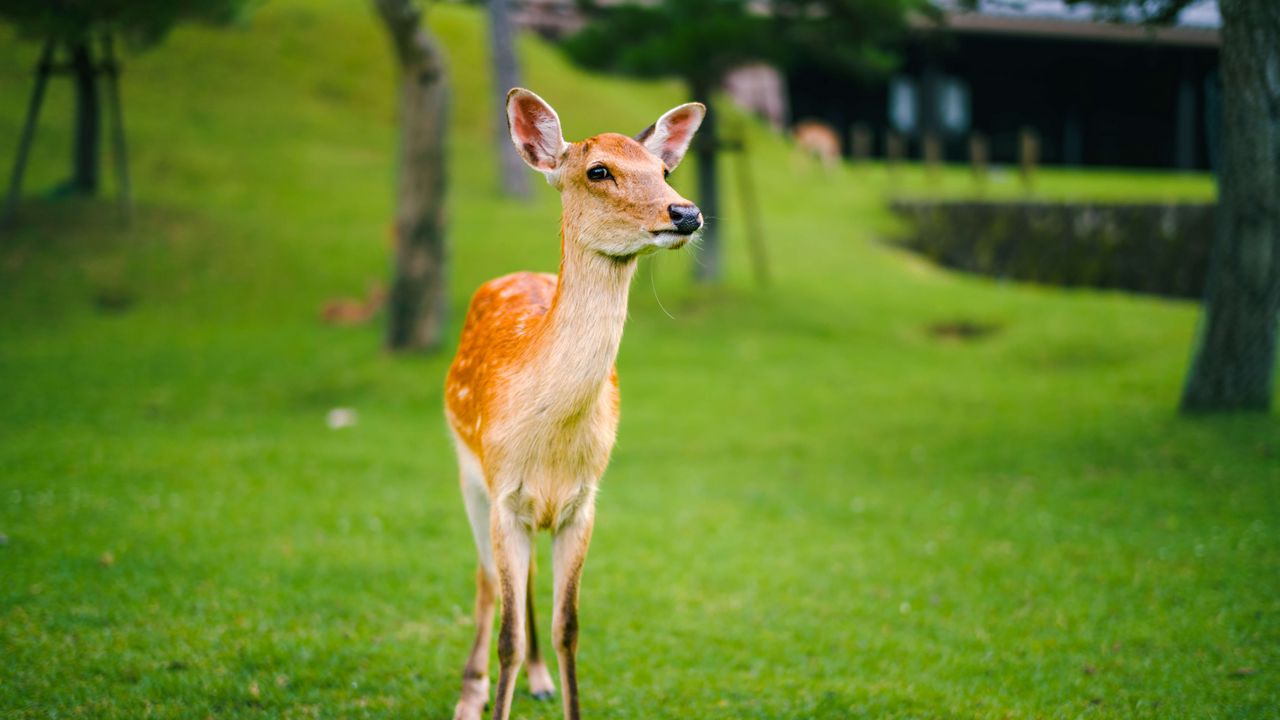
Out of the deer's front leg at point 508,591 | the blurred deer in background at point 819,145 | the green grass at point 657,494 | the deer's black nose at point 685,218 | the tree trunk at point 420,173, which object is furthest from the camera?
the blurred deer in background at point 819,145

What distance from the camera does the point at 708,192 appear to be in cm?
1341

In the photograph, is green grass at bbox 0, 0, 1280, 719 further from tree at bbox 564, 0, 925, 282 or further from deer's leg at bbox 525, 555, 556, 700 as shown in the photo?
tree at bbox 564, 0, 925, 282

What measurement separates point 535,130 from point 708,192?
987 cm

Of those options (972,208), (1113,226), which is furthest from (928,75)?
(1113,226)

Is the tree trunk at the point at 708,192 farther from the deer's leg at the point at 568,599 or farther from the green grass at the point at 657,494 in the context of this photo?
the deer's leg at the point at 568,599

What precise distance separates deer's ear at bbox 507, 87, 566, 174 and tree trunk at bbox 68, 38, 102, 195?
1113cm

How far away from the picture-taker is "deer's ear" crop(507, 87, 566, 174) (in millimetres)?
3617

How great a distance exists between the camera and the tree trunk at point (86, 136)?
13.1 metres

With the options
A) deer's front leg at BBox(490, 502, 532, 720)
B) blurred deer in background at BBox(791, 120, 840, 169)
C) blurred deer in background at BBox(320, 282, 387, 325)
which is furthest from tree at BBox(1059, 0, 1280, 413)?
blurred deer in background at BBox(791, 120, 840, 169)

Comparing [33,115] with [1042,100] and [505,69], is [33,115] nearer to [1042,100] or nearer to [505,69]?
[505,69]

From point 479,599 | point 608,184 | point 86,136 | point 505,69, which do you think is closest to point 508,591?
point 479,599

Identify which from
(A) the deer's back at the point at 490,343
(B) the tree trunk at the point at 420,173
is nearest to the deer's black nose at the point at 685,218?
(A) the deer's back at the point at 490,343

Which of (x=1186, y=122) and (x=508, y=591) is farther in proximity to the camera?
(x=1186, y=122)

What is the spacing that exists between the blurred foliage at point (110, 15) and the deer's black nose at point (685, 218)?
9776mm
